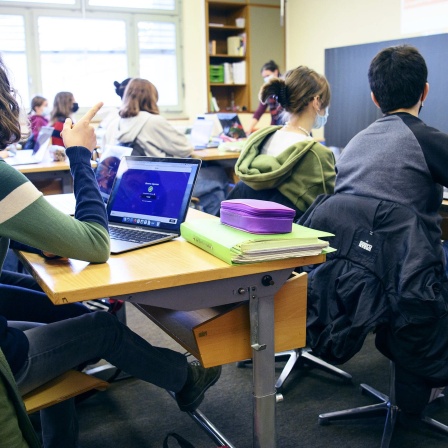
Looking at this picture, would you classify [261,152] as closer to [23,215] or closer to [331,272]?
[331,272]

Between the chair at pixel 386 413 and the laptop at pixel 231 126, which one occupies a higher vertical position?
the laptop at pixel 231 126

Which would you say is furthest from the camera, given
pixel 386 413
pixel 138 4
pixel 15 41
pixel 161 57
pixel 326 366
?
pixel 161 57

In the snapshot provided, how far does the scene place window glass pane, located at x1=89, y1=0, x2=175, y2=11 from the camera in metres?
6.61

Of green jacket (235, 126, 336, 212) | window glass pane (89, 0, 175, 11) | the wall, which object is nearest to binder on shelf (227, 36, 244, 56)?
the wall

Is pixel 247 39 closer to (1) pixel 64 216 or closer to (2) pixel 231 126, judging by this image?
(2) pixel 231 126

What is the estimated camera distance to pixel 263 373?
4.72ft

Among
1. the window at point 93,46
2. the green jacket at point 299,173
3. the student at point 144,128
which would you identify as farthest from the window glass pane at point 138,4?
the green jacket at point 299,173

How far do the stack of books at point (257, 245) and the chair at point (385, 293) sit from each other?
0.72ft

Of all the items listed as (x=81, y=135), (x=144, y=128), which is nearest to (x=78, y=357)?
(x=81, y=135)

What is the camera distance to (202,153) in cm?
426

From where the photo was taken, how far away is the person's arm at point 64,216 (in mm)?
1180

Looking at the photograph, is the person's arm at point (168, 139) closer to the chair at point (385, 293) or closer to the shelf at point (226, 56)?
the chair at point (385, 293)

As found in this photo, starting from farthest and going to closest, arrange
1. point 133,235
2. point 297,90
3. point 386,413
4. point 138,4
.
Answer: point 138,4 → point 297,90 → point 386,413 → point 133,235

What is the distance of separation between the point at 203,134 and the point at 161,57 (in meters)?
2.62
